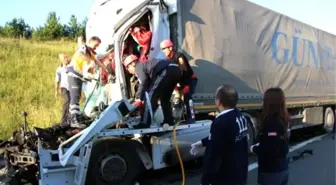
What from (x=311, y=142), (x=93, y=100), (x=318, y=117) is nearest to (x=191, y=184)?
(x=93, y=100)

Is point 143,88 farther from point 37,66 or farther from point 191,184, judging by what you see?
point 37,66

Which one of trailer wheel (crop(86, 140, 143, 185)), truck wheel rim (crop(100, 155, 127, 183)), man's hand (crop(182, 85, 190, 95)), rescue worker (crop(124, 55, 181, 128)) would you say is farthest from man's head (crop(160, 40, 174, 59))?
truck wheel rim (crop(100, 155, 127, 183))

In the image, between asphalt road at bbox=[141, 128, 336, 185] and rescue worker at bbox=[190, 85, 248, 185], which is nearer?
rescue worker at bbox=[190, 85, 248, 185]

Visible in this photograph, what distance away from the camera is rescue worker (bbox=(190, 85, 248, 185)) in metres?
3.05

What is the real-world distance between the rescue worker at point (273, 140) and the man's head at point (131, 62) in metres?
3.11

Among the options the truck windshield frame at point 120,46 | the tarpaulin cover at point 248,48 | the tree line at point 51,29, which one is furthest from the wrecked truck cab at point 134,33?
the tree line at point 51,29

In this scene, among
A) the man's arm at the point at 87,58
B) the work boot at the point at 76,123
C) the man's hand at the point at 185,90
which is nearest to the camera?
the work boot at the point at 76,123

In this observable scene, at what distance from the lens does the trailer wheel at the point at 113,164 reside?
5.14 m

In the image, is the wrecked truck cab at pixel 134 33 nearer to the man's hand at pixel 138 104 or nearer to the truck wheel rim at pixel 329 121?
the man's hand at pixel 138 104

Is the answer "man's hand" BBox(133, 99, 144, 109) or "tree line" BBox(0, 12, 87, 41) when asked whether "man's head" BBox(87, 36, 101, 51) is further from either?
"tree line" BBox(0, 12, 87, 41)

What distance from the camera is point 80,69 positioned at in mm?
6406

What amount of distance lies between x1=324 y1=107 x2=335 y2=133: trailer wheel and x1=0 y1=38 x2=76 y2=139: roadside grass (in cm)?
913

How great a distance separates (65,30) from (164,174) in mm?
29398

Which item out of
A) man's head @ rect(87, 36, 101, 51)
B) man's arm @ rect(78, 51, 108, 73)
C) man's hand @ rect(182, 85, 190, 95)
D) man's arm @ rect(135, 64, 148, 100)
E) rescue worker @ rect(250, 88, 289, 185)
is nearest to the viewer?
rescue worker @ rect(250, 88, 289, 185)
